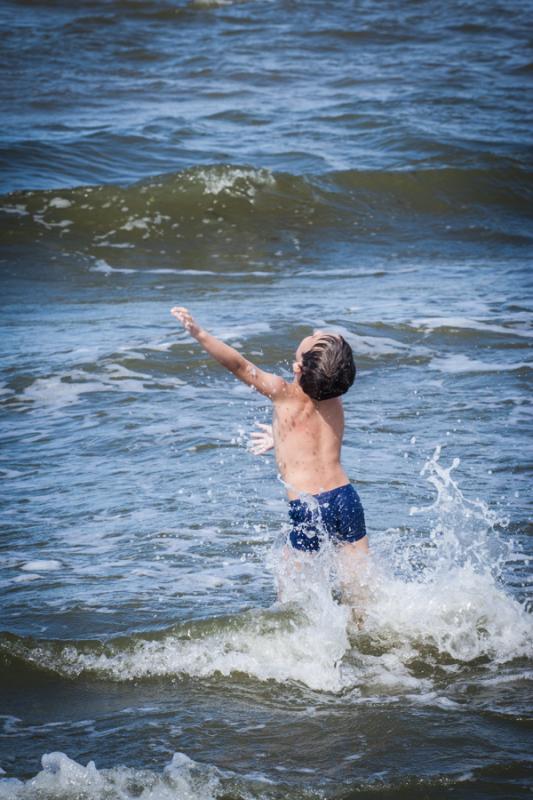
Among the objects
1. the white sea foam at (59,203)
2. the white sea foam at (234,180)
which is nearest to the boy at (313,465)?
the white sea foam at (59,203)

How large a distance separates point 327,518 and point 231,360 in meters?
0.90

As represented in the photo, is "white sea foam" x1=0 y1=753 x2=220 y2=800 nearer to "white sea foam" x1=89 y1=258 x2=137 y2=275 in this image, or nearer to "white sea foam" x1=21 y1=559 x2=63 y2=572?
"white sea foam" x1=21 y1=559 x2=63 y2=572

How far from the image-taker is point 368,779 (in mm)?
3789

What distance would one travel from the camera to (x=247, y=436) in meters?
7.80

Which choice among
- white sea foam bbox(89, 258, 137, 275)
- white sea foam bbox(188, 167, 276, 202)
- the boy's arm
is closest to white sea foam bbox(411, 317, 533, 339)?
white sea foam bbox(89, 258, 137, 275)

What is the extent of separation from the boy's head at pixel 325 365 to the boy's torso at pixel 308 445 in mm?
161

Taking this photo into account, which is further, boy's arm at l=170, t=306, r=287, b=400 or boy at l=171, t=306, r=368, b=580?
boy at l=171, t=306, r=368, b=580

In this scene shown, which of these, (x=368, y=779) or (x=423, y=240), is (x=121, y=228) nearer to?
(x=423, y=240)

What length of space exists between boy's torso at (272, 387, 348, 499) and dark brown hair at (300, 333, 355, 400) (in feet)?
0.60

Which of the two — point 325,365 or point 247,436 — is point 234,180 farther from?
point 325,365

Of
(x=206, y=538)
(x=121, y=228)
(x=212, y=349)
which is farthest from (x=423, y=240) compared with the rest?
(x=212, y=349)

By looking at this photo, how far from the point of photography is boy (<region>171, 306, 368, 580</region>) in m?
5.10

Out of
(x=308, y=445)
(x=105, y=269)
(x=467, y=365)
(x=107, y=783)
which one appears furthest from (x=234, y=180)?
(x=107, y=783)

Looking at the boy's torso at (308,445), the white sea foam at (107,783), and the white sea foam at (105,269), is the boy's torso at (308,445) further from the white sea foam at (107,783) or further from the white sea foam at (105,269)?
the white sea foam at (105,269)
